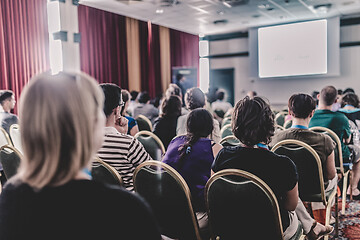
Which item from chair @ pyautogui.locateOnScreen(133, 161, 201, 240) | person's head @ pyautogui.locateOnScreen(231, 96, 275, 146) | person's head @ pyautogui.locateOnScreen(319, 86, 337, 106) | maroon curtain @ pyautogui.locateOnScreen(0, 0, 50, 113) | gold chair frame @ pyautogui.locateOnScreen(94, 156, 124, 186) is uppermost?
maroon curtain @ pyautogui.locateOnScreen(0, 0, 50, 113)

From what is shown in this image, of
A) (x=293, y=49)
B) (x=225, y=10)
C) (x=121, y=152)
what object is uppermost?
(x=225, y=10)

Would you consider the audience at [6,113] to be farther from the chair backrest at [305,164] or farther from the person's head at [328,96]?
the person's head at [328,96]

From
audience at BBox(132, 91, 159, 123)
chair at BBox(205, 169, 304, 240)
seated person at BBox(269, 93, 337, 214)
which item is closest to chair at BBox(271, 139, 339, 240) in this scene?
seated person at BBox(269, 93, 337, 214)

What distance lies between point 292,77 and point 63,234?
10117mm

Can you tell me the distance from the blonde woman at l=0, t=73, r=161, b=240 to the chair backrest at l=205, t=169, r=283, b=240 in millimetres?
767

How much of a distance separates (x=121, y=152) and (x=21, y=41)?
5660 mm

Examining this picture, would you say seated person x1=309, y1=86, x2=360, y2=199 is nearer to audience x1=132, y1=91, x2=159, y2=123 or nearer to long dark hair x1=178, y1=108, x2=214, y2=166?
long dark hair x1=178, y1=108, x2=214, y2=166

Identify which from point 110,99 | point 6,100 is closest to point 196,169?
point 110,99

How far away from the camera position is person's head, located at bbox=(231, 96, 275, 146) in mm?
1684

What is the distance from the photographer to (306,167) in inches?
89.7

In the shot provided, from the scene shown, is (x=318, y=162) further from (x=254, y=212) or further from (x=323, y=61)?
(x=323, y=61)

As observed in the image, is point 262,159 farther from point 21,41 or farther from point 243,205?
point 21,41

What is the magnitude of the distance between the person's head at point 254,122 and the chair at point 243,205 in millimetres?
270

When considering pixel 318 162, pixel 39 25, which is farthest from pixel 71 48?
pixel 318 162
